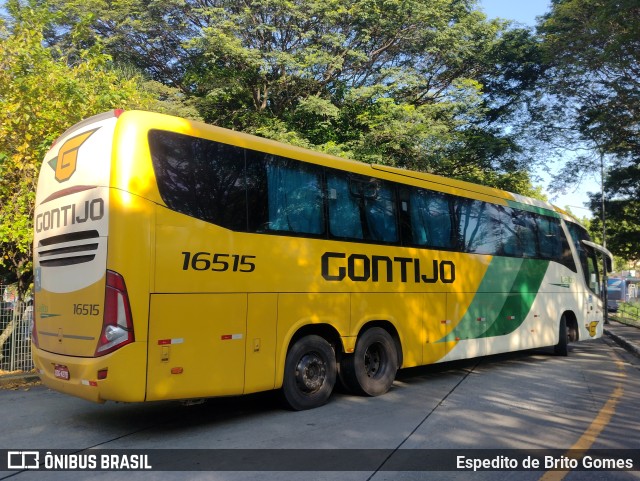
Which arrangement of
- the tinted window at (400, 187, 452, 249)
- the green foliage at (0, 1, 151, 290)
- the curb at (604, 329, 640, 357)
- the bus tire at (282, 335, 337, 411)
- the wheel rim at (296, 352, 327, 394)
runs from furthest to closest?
1. the curb at (604, 329, 640, 357)
2. the green foliage at (0, 1, 151, 290)
3. the tinted window at (400, 187, 452, 249)
4. the wheel rim at (296, 352, 327, 394)
5. the bus tire at (282, 335, 337, 411)

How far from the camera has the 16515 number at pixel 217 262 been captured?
5.80m

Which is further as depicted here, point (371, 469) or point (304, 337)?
point (304, 337)

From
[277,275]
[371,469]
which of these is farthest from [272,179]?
[371,469]

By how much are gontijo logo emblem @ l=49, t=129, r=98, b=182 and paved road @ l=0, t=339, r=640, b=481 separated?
119 inches

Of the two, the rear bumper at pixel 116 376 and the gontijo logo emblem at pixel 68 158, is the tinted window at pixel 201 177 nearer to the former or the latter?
the gontijo logo emblem at pixel 68 158

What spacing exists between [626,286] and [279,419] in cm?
4725

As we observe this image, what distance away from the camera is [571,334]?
44.7 feet

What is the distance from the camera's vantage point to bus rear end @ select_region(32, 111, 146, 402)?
5.29 m

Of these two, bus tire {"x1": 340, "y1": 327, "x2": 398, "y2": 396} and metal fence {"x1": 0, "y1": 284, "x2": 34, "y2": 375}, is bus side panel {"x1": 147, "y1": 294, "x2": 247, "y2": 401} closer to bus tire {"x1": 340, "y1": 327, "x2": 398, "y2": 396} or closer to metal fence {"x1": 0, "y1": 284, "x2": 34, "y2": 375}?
bus tire {"x1": 340, "y1": 327, "x2": 398, "y2": 396}

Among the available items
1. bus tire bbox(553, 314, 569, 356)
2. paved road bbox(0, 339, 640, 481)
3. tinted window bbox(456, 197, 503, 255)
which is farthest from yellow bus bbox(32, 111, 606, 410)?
bus tire bbox(553, 314, 569, 356)

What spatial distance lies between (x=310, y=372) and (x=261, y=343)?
1098 millimetres

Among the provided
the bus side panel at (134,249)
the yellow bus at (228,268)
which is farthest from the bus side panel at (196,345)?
the bus side panel at (134,249)

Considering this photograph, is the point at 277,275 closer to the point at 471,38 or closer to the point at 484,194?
the point at 484,194

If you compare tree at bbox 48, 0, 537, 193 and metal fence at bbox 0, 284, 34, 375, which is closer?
metal fence at bbox 0, 284, 34, 375
